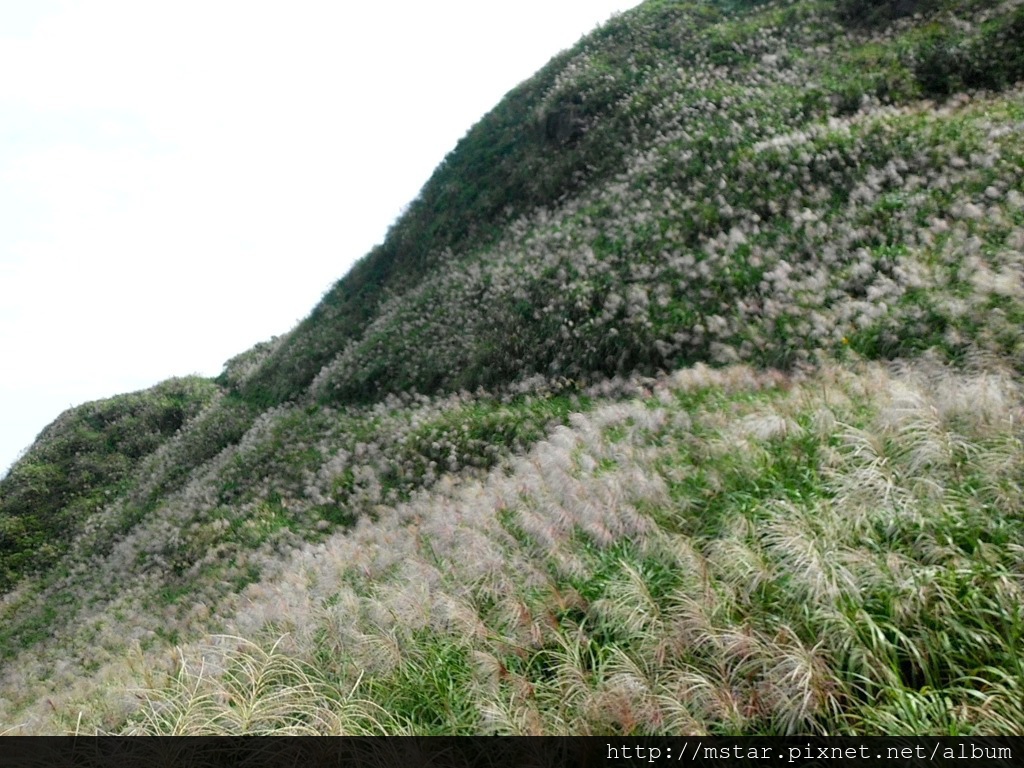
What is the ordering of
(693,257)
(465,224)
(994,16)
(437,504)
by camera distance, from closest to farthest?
(437,504)
(693,257)
(994,16)
(465,224)

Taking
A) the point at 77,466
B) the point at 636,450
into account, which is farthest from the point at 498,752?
the point at 77,466

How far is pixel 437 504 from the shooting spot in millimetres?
11016

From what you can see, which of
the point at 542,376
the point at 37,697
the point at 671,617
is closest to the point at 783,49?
the point at 542,376

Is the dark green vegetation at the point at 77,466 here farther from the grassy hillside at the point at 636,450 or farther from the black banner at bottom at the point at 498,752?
the black banner at bottom at the point at 498,752

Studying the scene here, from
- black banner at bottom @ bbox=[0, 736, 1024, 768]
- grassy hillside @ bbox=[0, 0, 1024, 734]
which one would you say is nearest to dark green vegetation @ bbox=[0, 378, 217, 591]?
grassy hillside @ bbox=[0, 0, 1024, 734]

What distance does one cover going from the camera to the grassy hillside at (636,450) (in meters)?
4.34

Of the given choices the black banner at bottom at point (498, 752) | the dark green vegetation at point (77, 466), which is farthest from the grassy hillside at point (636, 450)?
the dark green vegetation at point (77, 466)

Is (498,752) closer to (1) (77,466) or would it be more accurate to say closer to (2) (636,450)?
(2) (636,450)

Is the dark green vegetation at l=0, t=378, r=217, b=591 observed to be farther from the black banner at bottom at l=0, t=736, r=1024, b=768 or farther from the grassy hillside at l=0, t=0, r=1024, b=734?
the black banner at bottom at l=0, t=736, r=1024, b=768

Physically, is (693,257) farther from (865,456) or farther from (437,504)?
(865,456)

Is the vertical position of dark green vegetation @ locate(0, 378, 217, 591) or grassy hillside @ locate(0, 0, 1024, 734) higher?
dark green vegetation @ locate(0, 378, 217, 591)

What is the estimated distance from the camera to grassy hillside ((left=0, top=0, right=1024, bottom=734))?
434 cm

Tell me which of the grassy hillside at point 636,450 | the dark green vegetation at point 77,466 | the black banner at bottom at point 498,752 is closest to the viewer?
the black banner at bottom at point 498,752

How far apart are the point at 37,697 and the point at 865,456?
47.7 feet
